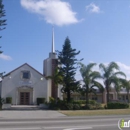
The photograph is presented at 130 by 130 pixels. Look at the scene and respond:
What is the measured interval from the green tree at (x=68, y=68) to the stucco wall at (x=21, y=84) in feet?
22.6

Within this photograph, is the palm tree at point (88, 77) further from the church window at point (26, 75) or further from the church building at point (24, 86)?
the church window at point (26, 75)

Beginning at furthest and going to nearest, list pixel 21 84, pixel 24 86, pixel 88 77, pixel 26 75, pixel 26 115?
pixel 26 75 → pixel 21 84 → pixel 24 86 → pixel 88 77 → pixel 26 115

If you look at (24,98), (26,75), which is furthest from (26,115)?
(26,75)

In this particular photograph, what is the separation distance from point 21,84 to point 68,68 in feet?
33.6

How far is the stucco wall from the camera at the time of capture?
1519 inches

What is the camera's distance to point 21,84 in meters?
39.4

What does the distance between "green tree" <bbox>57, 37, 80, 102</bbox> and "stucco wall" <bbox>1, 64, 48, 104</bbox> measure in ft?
22.6

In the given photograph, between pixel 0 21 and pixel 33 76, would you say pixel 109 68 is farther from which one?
pixel 0 21

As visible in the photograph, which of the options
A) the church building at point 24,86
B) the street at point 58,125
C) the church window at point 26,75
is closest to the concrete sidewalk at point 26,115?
the street at point 58,125

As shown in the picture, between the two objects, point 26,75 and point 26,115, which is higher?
point 26,75

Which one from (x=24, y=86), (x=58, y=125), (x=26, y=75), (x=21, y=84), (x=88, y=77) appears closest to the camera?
(x=58, y=125)

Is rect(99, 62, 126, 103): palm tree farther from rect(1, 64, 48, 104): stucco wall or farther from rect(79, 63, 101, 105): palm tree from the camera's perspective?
rect(1, 64, 48, 104): stucco wall

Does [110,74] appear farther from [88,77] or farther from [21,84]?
[21,84]

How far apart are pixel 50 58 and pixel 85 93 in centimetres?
1356
